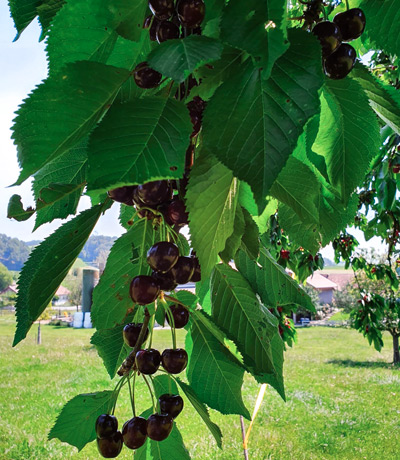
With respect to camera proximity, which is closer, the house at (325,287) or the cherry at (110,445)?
the cherry at (110,445)

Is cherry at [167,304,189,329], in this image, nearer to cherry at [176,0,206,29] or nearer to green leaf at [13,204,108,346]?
green leaf at [13,204,108,346]

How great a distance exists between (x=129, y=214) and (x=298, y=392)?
25.0ft

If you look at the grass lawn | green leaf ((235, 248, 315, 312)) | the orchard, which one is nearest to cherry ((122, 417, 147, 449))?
the orchard

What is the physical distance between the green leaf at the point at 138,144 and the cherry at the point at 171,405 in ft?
1.20

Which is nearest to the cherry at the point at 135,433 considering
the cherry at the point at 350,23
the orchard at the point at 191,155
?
the orchard at the point at 191,155

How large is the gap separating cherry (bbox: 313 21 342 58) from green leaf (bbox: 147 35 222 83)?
0.10 meters

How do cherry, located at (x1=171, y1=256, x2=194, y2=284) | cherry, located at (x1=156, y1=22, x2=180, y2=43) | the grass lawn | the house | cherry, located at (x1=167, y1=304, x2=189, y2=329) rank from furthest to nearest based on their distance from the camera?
the house → the grass lawn → cherry, located at (x1=167, y1=304, x2=189, y2=329) → cherry, located at (x1=171, y1=256, x2=194, y2=284) → cherry, located at (x1=156, y1=22, x2=180, y2=43)

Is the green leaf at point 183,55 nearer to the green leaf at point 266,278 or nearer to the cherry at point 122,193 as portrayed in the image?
the cherry at point 122,193

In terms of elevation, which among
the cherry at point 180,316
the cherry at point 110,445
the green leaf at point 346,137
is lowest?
the cherry at point 110,445

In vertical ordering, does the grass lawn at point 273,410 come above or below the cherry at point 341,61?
below

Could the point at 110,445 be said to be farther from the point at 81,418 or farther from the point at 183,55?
the point at 183,55

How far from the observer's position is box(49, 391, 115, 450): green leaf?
20.0 inches

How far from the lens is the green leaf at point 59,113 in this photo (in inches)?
10.6

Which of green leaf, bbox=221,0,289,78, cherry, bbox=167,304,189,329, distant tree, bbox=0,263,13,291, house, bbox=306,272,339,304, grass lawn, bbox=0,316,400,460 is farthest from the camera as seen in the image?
distant tree, bbox=0,263,13,291
